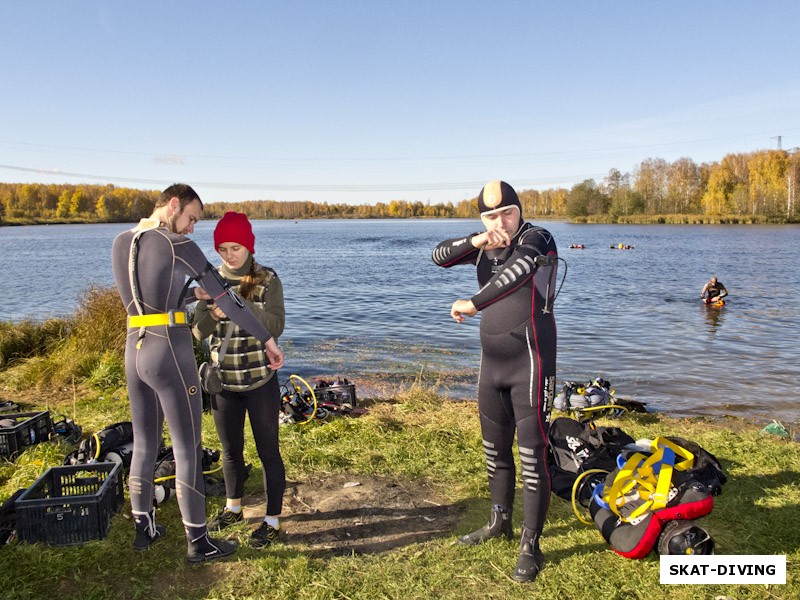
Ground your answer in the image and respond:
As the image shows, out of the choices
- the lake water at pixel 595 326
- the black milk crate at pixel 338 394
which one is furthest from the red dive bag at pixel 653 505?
the lake water at pixel 595 326

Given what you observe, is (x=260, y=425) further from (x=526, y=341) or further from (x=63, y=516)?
(x=526, y=341)

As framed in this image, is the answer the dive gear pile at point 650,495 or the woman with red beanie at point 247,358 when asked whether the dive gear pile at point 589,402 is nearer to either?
the dive gear pile at point 650,495

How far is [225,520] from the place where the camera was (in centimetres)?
435

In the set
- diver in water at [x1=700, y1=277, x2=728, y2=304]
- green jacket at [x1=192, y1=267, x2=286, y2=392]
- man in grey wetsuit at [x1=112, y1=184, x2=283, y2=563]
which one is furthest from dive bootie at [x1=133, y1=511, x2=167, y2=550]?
diver in water at [x1=700, y1=277, x2=728, y2=304]

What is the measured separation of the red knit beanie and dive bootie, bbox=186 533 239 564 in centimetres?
197

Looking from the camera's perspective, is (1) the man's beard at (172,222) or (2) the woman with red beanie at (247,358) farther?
(2) the woman with red beanie at (247,358)

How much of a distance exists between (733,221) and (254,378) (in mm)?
110158

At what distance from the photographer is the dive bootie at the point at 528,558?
3.68 m

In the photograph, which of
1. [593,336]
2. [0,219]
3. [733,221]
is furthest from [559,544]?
[0,219]

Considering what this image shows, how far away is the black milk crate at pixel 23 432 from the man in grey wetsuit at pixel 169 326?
2668mm

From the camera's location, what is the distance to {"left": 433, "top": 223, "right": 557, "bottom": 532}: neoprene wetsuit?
11.9 ft

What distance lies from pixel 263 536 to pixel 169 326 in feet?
5.51

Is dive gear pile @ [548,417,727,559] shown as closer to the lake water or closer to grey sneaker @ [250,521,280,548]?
grey sneaker @ [250,521,280,548]

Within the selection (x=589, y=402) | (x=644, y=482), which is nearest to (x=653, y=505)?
(x=644, y=482)
